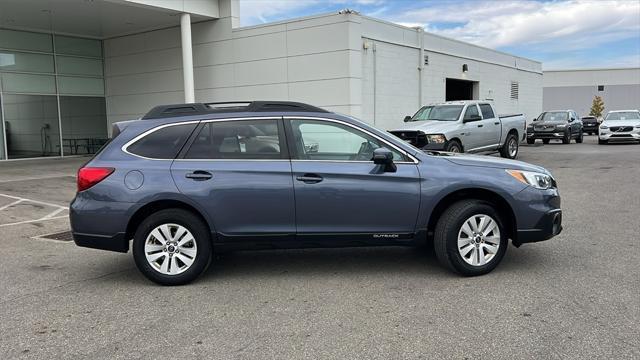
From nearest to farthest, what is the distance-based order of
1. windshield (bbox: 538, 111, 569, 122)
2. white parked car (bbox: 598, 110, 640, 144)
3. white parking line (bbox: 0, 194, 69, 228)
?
white parking line (bbox: 0, 194, 69, 228) → white parked car (bbox: 598, 110, 640, 144) → windshield (bbox: 538, 111, 569, 122)

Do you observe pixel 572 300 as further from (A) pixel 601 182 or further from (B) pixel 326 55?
(B) pixel 326 55

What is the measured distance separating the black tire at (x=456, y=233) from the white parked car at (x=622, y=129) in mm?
23535

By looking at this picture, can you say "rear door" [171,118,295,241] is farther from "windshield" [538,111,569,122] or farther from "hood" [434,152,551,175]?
"windshield" [538,111,569,122]

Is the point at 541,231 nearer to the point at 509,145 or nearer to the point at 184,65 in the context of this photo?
the point at 509,145

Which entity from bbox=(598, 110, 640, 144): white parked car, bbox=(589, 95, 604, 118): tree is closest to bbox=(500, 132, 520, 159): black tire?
bbox=(598, 110, 640, 144): white parked car

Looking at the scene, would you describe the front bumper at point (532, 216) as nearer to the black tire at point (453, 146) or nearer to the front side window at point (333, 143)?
the front side window at point (333, 143)

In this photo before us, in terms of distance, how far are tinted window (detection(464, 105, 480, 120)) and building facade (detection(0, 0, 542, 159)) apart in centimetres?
385

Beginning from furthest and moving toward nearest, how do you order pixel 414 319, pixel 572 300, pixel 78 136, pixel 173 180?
pixel 78 136 < pixel 173 180 < pixel 572 300 < pixel 414 319

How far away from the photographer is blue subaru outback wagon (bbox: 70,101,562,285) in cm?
530

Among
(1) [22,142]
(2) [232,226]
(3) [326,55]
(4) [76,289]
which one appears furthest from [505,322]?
(1) [22,142]

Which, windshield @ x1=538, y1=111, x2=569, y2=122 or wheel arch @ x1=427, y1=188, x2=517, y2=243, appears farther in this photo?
windshield @ x1=538, y1=111, x2=569, y2=122

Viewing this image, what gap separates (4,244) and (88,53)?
17.6 meters

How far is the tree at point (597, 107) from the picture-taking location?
5966 cm

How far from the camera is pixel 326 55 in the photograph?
1789cm
